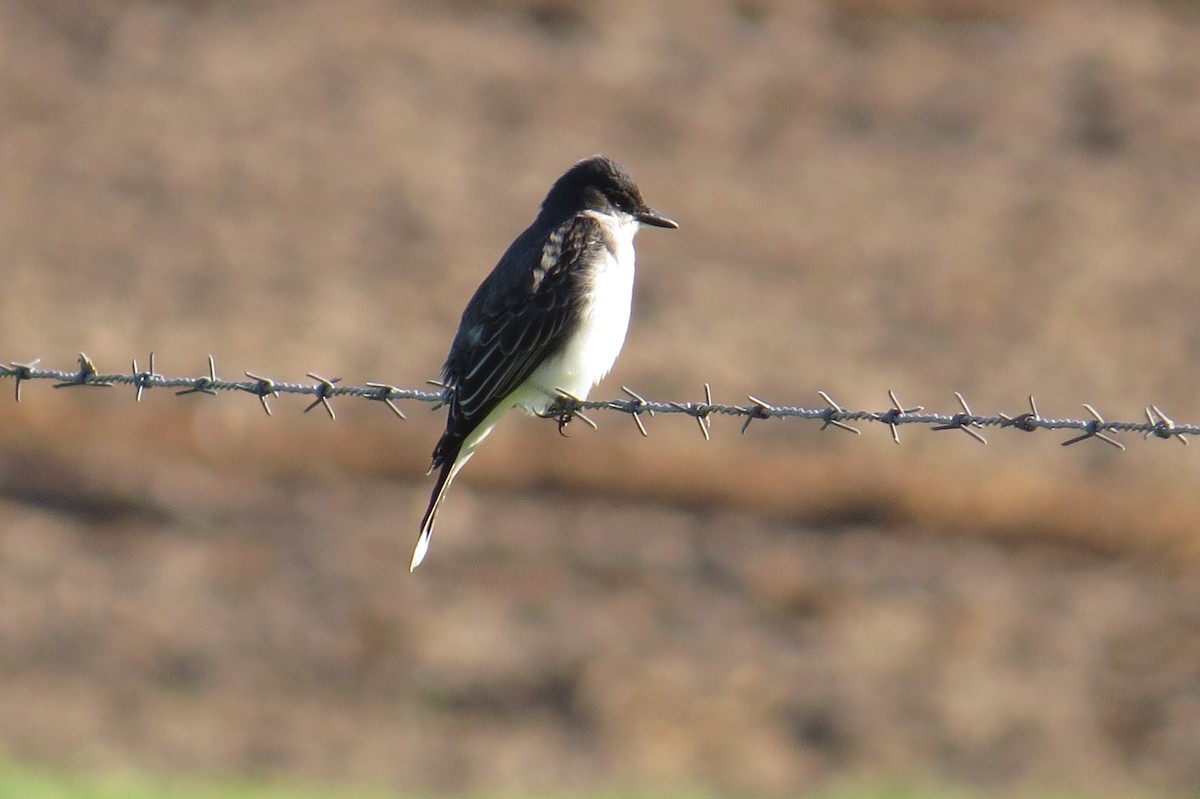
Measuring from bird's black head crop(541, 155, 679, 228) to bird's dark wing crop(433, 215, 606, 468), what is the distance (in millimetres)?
361

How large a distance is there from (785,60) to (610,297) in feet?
65.9

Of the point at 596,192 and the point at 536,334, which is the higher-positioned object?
the point at 596,192

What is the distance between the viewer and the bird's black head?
7582 millimetres

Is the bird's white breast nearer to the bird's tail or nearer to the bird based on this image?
the bird

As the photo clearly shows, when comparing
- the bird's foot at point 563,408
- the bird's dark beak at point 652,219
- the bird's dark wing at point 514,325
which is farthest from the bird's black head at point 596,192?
the bird's foot at point 563,408

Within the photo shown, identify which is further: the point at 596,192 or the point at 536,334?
the point at 596,192

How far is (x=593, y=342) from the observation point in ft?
22.4

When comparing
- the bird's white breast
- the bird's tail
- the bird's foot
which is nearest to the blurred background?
the bird's foot

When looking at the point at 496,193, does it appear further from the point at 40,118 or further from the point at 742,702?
the point at 742,702

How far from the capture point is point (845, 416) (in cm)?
527

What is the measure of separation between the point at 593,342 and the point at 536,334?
0.22 meters

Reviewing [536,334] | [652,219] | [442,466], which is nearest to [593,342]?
[536,334]

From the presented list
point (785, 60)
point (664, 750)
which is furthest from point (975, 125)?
point (664, 750)

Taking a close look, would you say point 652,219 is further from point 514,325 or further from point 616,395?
point 616,395
